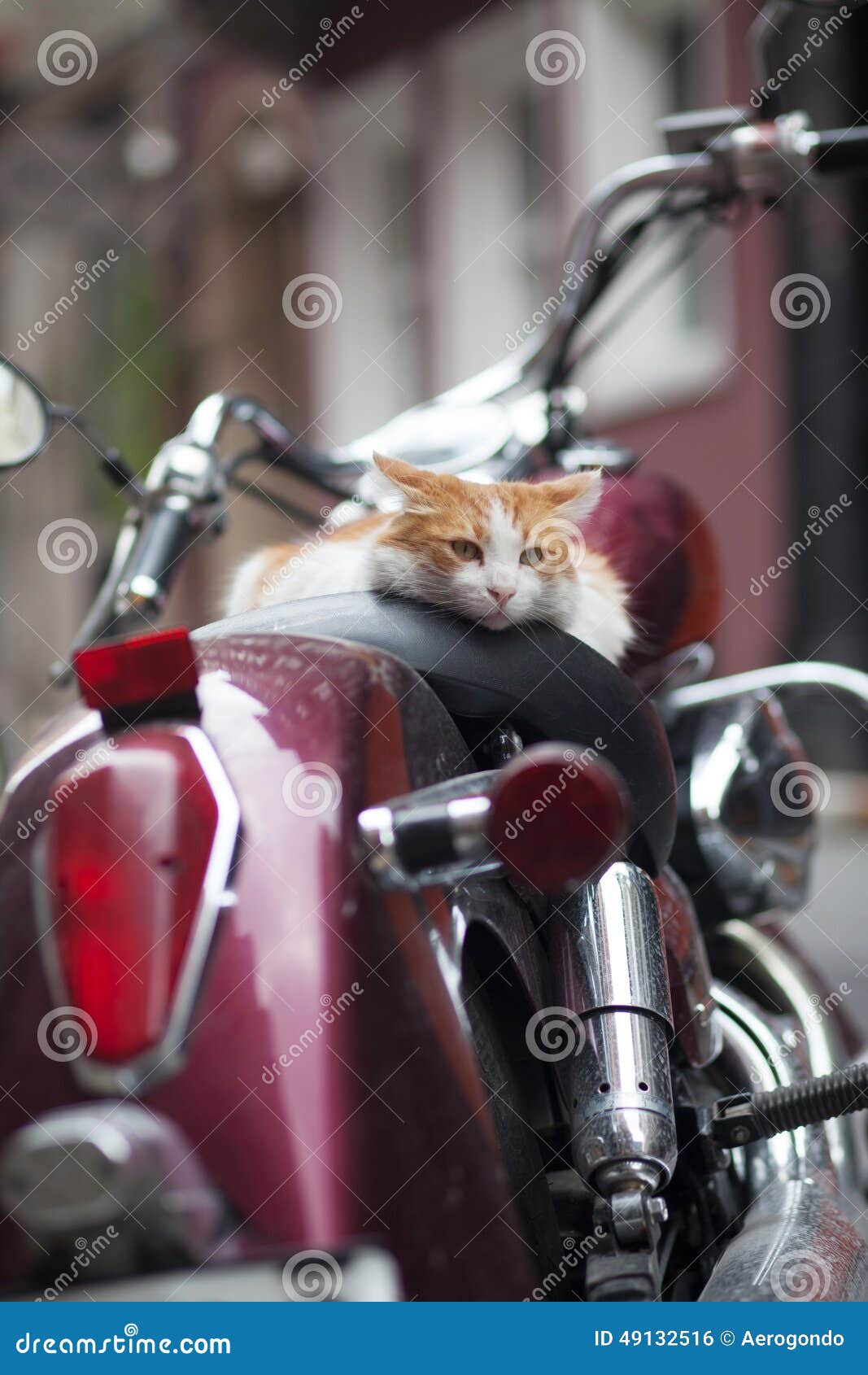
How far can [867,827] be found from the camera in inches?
226

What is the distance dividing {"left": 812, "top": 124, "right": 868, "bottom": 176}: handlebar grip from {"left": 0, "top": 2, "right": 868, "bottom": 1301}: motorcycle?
90 centimetres

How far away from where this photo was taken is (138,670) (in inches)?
34.4

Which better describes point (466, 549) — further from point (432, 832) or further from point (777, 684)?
point (777, 684)

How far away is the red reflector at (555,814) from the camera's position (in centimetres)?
80

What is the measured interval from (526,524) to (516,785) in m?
0.51

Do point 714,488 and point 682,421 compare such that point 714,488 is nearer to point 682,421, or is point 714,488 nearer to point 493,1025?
point 682,421

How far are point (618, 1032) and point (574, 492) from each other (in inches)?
20.0

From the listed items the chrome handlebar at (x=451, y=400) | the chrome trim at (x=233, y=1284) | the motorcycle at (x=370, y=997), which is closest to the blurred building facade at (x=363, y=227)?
the chrome handlebar at (x=451, y=400)

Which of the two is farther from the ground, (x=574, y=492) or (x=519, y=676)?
(x=574, y=492)

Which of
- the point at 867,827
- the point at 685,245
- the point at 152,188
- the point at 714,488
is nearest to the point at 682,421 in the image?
the point at 714,488

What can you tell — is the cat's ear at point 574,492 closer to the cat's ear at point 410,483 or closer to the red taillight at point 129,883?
the cat's ear at point 410,483

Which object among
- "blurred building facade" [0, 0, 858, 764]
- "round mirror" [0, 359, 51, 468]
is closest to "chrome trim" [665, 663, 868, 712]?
"round mirror" [0, 359, 51, 468]

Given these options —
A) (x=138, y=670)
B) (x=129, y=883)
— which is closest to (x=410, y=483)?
(x=138, y=670)

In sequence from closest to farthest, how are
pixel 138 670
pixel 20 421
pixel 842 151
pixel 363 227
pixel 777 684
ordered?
1. pixel 138 670
2. pixel 20 421
3. pixel 842 151
4. pixel 777 684
5. pixel 363 227
